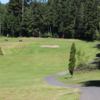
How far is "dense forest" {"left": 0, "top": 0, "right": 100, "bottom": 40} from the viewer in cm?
12012

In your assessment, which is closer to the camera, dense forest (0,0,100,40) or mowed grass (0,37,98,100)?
mowed grass (0,37,98,100)

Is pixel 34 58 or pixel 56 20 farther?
pixel 56 20

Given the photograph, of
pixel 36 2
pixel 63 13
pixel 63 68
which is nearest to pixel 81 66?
pixel 63 68

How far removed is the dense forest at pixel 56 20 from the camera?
394ft

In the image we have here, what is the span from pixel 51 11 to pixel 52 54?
45.7 m

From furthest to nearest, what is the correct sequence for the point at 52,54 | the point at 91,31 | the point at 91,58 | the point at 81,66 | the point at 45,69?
the point at 91,31 → the point at 52,54 → the point at 91,58 → the point at 45,69 → the point at 81,66

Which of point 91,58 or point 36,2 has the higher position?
point 36,2

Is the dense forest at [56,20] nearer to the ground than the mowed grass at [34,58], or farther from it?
farther from it

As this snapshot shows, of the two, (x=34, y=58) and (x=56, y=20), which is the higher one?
(x=56, y=20)

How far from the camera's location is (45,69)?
69.1m

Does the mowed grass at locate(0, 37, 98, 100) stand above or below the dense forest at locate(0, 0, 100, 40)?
below

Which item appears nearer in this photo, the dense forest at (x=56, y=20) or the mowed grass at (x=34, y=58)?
the mowed grass at (x=34, y=58)

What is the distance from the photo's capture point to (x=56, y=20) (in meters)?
127

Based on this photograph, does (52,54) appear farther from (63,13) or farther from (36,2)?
(36,2)
